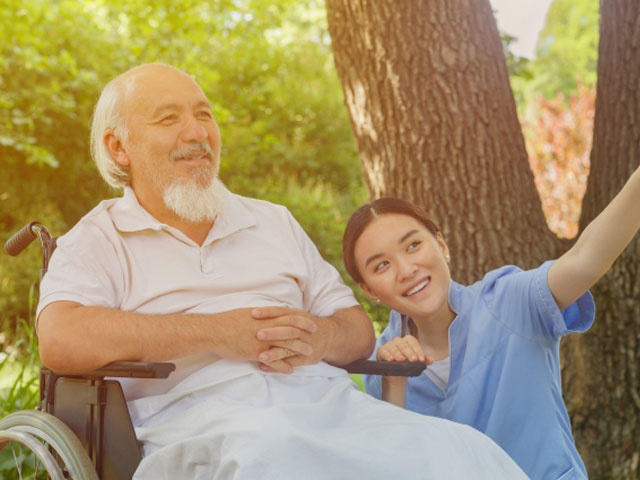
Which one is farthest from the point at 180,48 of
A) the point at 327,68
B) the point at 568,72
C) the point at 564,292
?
the point at 568,72

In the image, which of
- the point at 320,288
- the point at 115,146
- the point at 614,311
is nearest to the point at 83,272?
the point at 115,146

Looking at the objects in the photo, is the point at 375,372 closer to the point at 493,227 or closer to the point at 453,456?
the point at 453,456

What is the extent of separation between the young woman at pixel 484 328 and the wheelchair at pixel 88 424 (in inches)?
6.9

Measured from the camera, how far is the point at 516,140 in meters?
3.18

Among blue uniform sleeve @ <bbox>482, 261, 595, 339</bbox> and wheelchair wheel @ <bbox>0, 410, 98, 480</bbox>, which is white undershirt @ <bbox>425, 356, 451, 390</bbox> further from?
wheelchair wheel @ <bbox>0, 410, 98, 480</bbox>

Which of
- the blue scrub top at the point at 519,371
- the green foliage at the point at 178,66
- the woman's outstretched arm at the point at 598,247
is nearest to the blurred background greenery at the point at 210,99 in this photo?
the green foliage at the point at 178,66

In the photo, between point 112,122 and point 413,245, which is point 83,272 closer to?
point 112,122

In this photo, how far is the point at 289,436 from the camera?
1.75m

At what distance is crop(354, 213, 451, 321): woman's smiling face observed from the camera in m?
2.21

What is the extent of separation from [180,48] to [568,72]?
19.0m

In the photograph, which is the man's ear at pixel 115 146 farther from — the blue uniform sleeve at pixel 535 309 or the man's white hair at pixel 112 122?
the blue uniform sleeve at pixel 535 309

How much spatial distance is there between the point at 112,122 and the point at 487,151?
1.42 meters

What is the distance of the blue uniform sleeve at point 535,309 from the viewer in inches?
81.3

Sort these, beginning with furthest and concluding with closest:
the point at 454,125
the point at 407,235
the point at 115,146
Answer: the point at 454,125 < the point at 115,146 < the point at 407,235
